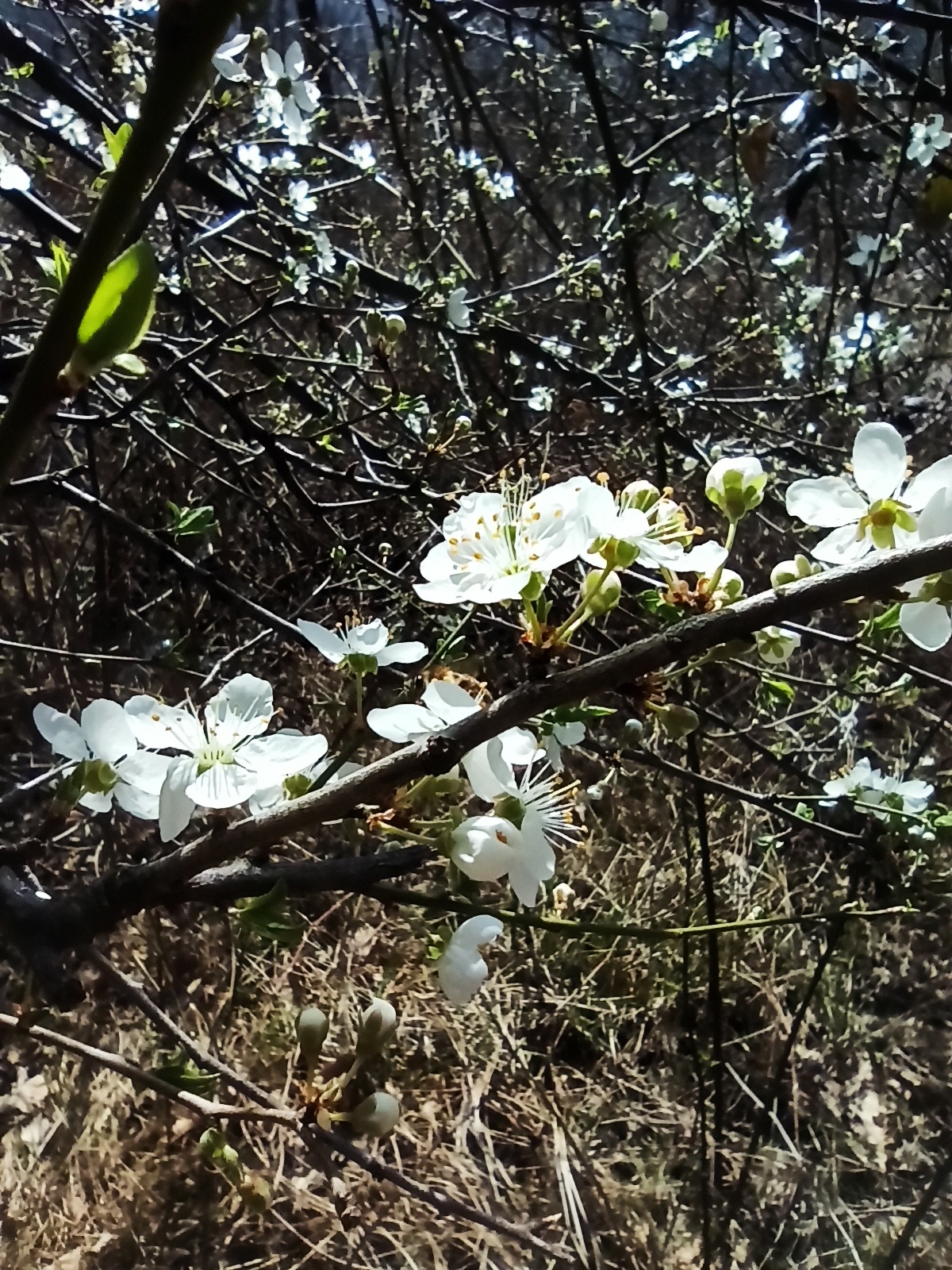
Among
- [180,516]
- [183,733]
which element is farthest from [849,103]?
[183,733]

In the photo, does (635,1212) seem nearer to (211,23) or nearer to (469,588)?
(469,588)

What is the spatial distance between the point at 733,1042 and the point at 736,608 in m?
1.44

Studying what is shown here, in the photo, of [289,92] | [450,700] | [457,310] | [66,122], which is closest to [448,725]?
[450,700]

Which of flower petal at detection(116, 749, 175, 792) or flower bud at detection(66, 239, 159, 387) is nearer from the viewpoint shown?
flower bud at detection(66, 239, 159, 387)

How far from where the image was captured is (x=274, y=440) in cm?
122

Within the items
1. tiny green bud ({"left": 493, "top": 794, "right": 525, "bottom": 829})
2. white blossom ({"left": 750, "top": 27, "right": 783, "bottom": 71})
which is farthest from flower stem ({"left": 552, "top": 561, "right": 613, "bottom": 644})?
white blossom ({"left": 750, "top": 27, "right": 783, "bottom": 71})

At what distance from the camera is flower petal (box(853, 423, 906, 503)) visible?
0.51 m

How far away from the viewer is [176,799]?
51 cm

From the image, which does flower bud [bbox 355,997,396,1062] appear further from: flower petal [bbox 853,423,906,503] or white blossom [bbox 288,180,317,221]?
white blossom [bbox 288,180,317,221]

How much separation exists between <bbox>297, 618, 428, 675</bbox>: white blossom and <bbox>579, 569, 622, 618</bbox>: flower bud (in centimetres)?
14

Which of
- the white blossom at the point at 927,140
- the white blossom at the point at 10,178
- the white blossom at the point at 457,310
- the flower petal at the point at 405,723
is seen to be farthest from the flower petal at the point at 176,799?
the white blossom at the point at 927,140

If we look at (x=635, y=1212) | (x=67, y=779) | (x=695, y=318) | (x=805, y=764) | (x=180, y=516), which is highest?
(x=695, y=318)

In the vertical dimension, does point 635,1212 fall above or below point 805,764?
below

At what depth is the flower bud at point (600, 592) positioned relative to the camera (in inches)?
17.9
